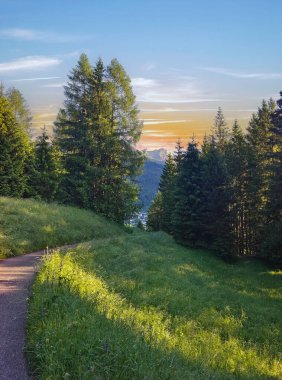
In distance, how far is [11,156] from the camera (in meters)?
42.4

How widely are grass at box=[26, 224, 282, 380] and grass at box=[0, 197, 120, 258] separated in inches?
121

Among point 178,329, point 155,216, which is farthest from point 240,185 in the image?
point 178,329

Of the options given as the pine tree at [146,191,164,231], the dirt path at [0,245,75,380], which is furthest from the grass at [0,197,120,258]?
the pine tree at [146,191,164,231]

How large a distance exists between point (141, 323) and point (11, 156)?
37.3 m

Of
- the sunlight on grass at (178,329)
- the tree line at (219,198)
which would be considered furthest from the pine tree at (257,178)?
the sunlight on grass at (178,329)

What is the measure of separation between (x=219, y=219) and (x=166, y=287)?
70.8ft

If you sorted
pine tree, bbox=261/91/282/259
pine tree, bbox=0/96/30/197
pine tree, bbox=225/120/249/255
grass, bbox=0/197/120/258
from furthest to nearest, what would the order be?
Answer: pine tree, bbox=225/120/249/255
pine tree, bbox=0/96/30/197
pine tree, bbox=261/91/282/259
grass, bbox=0/197/120/258

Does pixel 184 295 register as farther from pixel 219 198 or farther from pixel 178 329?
pixel 219 198

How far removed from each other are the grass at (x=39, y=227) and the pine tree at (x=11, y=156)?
1422cm

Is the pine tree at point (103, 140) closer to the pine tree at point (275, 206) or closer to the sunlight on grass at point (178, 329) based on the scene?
the pine tree at point (275, 206)

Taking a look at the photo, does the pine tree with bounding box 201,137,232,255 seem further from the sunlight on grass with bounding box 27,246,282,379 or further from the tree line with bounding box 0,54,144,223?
the sunlight on grass with bounding box 27,246,282,379

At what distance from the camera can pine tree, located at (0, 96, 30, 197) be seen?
40.3 meters

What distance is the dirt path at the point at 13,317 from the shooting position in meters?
5.74

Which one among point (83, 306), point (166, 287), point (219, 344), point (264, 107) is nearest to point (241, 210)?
point (264, 107)
